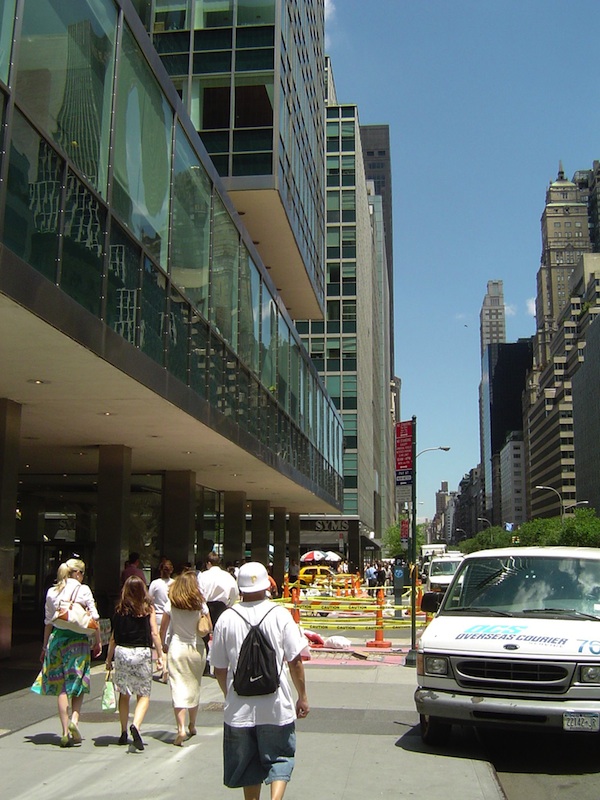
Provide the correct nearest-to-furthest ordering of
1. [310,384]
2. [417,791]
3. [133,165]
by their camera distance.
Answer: [417,791]
[133,165]
[310,384]

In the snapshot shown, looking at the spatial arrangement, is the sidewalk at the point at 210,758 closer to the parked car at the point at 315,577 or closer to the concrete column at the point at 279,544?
the parked car at the point at 315,577

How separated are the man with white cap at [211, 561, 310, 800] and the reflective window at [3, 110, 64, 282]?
616cm

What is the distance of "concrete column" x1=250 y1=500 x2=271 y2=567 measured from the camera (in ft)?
122

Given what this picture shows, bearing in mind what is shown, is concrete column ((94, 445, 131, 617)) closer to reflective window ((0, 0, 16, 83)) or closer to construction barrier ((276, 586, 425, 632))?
construction barrier ((276, 586, 425, 632))

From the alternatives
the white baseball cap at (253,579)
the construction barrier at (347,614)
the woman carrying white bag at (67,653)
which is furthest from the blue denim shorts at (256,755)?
the construction barrier at (347,614)

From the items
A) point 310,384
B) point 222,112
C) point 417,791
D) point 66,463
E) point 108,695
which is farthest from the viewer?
point 310,384

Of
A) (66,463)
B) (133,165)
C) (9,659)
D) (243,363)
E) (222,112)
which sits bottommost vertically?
(9,659)

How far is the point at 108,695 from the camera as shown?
812cm

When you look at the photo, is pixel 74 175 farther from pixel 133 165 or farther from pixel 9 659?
pixel 9 659

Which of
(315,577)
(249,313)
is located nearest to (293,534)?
(315,577)

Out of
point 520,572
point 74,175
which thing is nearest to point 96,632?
point 520,572

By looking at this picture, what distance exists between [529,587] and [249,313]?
15.3 metres

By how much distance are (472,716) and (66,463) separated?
18.1 metres

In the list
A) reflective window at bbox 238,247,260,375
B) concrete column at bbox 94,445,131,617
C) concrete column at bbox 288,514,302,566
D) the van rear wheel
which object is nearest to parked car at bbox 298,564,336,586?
concrete column at bbox 288,514,302,566
